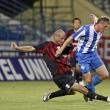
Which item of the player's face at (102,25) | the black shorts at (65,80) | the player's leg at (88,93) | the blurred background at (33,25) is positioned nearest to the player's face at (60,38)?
the black shorts at (65,80)

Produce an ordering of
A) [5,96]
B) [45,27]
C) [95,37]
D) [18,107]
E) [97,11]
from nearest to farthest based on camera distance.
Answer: [18,107], [95,37], [5,96], [45,27], [97,11]

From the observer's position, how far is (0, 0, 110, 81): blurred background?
23844 millimetres

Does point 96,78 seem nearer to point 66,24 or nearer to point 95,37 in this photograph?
point 95,37

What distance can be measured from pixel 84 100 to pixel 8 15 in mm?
16427

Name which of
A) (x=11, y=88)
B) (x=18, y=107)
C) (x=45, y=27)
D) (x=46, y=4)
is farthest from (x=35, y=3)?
(x=18, y=107)

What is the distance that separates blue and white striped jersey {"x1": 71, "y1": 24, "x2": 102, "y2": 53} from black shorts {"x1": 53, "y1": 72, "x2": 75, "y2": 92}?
2.35ft

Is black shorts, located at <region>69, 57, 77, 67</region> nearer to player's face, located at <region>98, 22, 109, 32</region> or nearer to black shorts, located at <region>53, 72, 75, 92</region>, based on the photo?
black shorts, located at <region>53, 72, 75, 92</region>

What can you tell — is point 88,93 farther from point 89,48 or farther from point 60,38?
point 60,38

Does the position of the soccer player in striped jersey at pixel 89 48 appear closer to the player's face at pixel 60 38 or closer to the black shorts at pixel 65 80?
the player's face at pixel 60 38

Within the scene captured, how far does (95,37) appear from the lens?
15.0 metres

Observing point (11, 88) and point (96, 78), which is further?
point (11, 88)

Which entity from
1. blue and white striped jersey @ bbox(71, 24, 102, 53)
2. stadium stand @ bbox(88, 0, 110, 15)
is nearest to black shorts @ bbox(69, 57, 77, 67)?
blue and white striped jersey @ bbox(71, 24, 102, 53)

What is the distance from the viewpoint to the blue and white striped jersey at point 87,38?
1495cm

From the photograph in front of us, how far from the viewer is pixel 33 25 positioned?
3053cm
